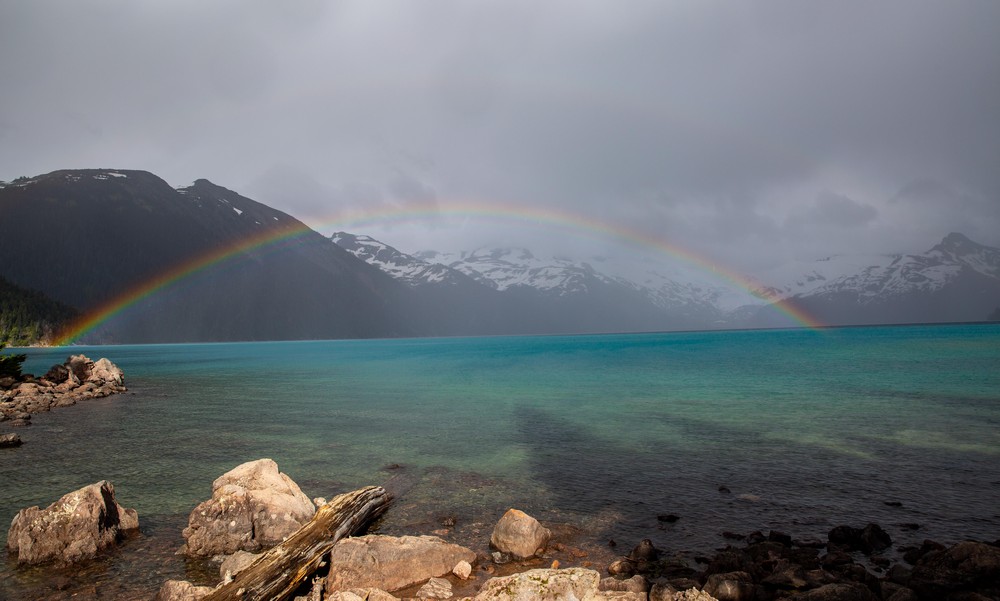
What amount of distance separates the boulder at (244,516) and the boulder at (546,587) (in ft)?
25.8

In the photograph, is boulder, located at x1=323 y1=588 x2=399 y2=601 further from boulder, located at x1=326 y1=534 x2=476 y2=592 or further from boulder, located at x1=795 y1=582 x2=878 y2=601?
boulder, located at x1=795 y1=582 x2=878 y2=601

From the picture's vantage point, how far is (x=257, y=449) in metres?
26.8

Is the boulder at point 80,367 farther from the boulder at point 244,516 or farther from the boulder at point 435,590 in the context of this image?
the boulder at point 435,590

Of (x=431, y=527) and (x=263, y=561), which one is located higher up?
(x=263, y=561)

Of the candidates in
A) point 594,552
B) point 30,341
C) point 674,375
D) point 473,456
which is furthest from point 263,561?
point 30,341

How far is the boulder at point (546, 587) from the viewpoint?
9.16m

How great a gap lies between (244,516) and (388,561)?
5.11 metres

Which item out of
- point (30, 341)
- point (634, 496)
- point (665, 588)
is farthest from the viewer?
point (30, 341)

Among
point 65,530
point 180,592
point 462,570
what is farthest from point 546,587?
point 65,530

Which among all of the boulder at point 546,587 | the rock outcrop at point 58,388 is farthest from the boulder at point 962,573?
the rock outcrop at point 58,388

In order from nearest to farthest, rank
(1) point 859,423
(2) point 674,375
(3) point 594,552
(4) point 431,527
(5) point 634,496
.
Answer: (3) point 594,552 → (4) point 431,527 → (5) point 634,496 → (1) point 859,423 → (2) point 674,375

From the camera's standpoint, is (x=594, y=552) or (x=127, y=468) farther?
(x=127, y=468)

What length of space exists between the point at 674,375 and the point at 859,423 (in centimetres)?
3804

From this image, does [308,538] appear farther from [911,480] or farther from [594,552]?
[911,480]
